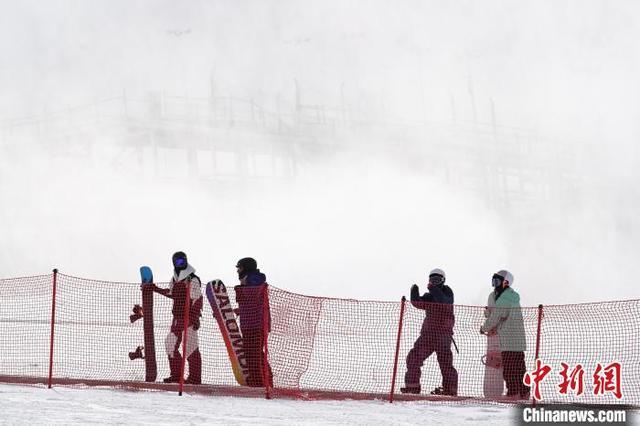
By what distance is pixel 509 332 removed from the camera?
8883 mm

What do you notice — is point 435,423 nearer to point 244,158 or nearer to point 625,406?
point 625,406

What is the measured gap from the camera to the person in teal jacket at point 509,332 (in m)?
8.78

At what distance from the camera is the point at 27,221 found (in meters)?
44.0

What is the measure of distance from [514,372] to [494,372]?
23cm

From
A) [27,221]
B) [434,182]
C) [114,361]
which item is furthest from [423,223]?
[114,361]

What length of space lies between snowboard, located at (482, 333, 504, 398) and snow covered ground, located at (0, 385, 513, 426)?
0.41 metres

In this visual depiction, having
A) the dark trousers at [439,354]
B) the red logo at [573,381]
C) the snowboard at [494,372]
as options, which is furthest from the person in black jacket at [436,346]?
the red logo at [573,381]

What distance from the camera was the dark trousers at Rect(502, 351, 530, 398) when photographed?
8.76 meters

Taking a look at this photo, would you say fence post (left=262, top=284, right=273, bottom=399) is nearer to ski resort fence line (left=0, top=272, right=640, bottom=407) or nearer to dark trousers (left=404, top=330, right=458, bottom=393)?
ski resort fence line (left=0, top=272, right=640, bottom=407)

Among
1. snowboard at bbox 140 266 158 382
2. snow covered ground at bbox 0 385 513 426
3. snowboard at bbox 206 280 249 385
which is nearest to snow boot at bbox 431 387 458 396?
snow covered ground at bbox 0 385 513 426

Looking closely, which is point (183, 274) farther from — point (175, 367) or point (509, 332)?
point (509, 332)

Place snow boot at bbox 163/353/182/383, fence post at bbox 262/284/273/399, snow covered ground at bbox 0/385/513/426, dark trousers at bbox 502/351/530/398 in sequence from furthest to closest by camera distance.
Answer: snow boot at bbox 163/353/182/383 → dark trousers at bbox 502/351/530/398 → fence post at bbox 262/284/273/399 → snow covered ground at bbox 0/385/513/426

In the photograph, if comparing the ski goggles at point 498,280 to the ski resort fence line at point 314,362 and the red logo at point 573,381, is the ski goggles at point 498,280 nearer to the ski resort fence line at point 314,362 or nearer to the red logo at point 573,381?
the ski resort fence line at point 314,362

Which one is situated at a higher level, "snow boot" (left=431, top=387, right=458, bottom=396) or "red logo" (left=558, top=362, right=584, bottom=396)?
"red logo" (left=558, top=362, right=584, bottom=396)
